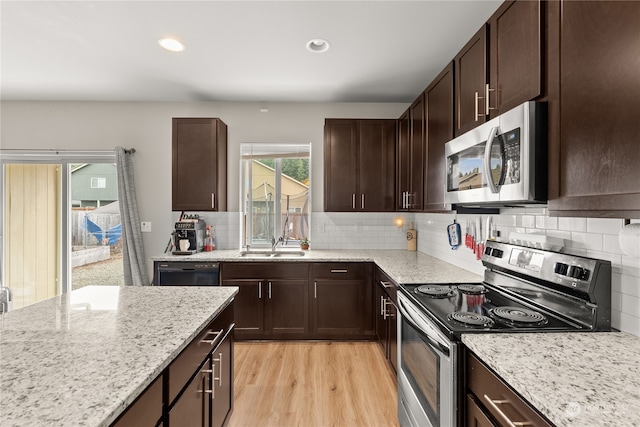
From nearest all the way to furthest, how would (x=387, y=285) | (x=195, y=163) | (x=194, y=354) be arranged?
(x=194, y=354) → (x=387, y=285) → (x=195, y=163)

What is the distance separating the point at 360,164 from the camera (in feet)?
11.5

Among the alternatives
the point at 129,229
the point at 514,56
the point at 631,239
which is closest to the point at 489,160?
the point at 514,56

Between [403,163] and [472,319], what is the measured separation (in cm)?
211

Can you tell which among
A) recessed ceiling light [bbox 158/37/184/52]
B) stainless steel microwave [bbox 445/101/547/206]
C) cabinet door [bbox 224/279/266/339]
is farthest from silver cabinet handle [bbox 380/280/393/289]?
recessed ceiling light [bbox 158/37/184/52]

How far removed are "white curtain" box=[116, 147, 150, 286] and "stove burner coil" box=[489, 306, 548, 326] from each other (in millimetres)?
3546

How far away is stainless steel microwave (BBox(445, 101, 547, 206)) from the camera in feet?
3.90

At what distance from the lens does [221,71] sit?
116 inches

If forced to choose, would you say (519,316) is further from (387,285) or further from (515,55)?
(387,285)

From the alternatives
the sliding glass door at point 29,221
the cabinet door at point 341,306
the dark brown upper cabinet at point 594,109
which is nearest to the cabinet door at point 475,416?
the dark brown upper cabinet at point 594,109

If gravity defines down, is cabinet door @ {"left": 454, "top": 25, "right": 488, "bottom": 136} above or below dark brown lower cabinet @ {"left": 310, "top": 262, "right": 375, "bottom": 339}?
above

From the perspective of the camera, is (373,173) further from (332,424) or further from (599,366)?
(599,366)

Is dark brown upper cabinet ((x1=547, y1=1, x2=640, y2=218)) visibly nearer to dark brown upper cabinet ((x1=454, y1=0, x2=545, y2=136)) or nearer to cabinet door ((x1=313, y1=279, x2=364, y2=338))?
dark brown upper cabinet ((x1=454, y1=0, x2=545, y2=136))

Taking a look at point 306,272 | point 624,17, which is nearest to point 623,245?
point 624,17

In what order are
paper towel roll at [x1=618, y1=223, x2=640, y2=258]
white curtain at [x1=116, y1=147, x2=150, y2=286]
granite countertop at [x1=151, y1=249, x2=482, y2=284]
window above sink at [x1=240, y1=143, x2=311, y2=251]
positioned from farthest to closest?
window above sink at [x1=240, y1=143, x2=311, y2=251] → white curtain at [x1=116, y1=147, x2=150, y2=286] → granite countertop at [x1=151, y1=249, x2=482, y2=284] → paper towel roll at [x1=618, y1=223, x2=640, y2=258]
